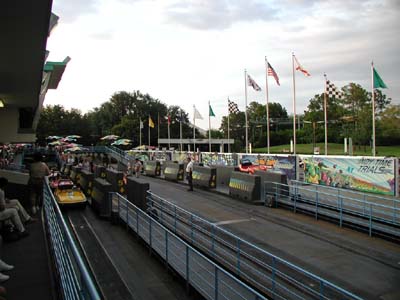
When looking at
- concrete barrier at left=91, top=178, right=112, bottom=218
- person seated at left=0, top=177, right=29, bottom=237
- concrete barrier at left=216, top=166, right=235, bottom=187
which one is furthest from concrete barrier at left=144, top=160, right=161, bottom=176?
person seated at left=0, top=177, right=29, bottom=237

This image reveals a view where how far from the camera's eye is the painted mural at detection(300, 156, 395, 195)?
64.1 ft

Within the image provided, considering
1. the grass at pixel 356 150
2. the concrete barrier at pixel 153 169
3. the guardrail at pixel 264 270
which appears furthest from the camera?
the grass at pixel 356 150

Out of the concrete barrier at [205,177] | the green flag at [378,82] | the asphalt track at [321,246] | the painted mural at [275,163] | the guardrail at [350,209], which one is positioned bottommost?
the asphalt track at [321,246]

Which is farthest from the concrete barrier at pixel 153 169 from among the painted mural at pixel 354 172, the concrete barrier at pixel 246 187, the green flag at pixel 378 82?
the green flag at pixel 378 82

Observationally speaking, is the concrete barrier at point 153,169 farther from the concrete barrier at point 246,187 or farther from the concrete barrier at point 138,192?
the concrete barrier at point 138,192

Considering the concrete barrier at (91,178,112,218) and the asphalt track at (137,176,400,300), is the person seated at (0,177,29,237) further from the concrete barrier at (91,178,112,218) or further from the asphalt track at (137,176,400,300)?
the asphalt track at (137,176,400,300)

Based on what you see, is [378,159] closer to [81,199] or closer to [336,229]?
[336,229]

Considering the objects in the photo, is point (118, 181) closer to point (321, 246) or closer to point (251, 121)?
point (321, 246)

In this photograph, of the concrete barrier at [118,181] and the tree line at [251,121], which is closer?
the concrete barrier at [118,181]

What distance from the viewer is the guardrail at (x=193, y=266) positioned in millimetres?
6881

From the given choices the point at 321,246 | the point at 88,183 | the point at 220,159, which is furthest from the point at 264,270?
the point at 220,159

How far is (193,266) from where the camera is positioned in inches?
357

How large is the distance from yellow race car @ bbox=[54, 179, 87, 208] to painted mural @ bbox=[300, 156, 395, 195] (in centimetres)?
1494

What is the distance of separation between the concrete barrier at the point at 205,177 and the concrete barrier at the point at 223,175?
51.2 inches
